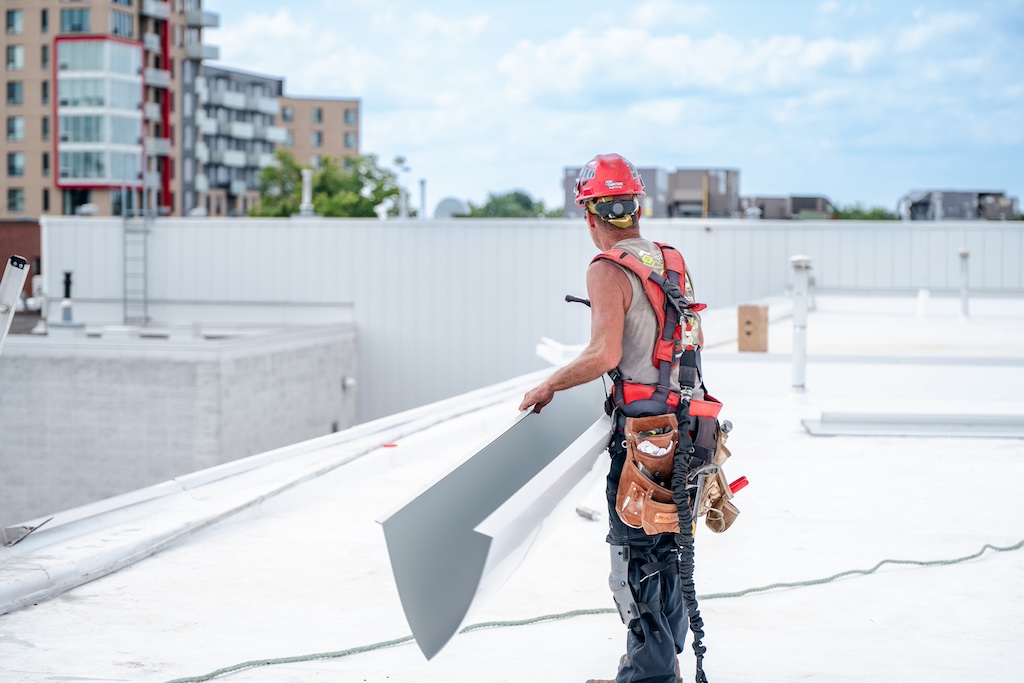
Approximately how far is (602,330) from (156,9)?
2857 inches

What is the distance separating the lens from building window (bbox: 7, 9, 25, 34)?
216 ft

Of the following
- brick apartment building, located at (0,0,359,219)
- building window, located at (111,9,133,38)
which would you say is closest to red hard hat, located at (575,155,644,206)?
brick apartment building, located at (0,0,359,219)

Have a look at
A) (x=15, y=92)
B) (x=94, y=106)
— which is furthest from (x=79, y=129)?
(x=15, y=92)

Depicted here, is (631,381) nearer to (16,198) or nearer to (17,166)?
(17,166)

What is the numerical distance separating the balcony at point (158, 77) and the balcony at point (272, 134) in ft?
70.8

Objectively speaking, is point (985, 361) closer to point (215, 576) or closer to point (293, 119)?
point (215, 576)

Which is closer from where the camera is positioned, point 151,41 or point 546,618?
point 546,618

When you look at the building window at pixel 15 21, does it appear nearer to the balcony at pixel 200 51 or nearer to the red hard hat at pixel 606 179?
the balcony at pixel 200 51

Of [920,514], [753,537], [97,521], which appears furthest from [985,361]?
[97,521]

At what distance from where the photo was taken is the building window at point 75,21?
66.4 metres

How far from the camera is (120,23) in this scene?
67875mm

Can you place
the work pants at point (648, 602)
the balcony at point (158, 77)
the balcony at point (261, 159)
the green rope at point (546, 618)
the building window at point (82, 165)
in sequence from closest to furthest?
the work pants at point (648, 602), the green rope at point (546, 618), the building window at point (82, 165), the balcony at point (158, 77), the balcony at point (261, 159)

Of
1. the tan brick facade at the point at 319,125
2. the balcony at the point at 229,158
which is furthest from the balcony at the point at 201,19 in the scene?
the tan brick facade at the point at 319,125

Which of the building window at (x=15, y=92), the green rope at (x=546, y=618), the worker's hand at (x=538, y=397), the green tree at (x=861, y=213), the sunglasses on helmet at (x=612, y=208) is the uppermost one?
the building window at (x=15, y=92)
